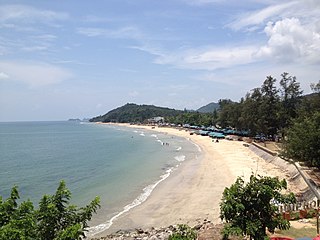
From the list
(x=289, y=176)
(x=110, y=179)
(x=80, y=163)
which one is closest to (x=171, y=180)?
(x=110, y=179)

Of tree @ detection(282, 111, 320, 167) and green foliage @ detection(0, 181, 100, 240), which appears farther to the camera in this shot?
tree @ detection(282, 111, 320, 167)

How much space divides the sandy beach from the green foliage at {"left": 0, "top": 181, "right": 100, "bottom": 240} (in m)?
13.3

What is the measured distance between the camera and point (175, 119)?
542ft

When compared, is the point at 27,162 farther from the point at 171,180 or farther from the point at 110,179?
the point at 171,180

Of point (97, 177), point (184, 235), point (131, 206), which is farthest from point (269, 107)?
point (184, 235)

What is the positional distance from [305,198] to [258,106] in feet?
136

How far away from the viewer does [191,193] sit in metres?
30.0

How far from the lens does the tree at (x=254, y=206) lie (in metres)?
9.54

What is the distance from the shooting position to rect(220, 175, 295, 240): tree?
9.54 metres

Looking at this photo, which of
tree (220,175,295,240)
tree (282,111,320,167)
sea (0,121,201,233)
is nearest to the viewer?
tree (220,175,295,240)

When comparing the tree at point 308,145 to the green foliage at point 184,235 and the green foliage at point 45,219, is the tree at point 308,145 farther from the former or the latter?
the green foliage at point 45,219

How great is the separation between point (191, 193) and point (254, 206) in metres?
20.6

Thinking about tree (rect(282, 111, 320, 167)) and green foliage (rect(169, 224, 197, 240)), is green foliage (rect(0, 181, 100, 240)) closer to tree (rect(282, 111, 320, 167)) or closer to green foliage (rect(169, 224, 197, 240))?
green foliage (rect(169, 224, 197, 240))

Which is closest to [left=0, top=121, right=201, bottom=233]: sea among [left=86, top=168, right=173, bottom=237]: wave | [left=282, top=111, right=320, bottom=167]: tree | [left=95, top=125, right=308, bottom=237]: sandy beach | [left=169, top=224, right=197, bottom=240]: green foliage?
[left=86, top=168, right=173, bottom=237]: wave
